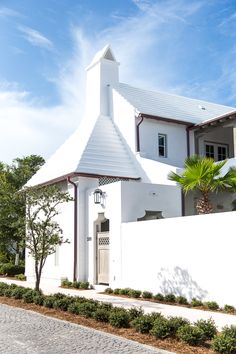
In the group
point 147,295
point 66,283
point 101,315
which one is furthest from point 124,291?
point 101,315

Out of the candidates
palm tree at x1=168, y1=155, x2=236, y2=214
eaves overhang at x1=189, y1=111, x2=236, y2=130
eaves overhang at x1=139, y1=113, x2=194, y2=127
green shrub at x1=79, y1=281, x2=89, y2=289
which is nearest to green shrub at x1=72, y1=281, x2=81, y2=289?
green shrub at x1=79, y1=281, x2=89, y2=289

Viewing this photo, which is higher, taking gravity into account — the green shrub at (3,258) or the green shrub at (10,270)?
the green shrub at (3,258)

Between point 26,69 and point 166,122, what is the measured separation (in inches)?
397

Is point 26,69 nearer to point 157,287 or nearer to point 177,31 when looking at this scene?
point 177,31

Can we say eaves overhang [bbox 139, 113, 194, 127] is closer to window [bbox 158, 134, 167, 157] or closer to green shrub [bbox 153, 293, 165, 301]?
window [bbox 158, 134, 167, 157]

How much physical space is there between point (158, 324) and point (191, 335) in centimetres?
84

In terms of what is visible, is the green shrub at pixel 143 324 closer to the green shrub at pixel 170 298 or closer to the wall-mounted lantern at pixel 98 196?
the green shrub at pixel 170 298

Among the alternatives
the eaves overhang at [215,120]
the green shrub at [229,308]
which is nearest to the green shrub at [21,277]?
the eaves overhang at [215,120]

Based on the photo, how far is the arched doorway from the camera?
18.6 metres

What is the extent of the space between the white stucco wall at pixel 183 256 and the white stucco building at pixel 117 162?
85 centimetres

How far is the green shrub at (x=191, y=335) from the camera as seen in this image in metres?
8.33

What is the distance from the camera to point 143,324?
30.8 ft

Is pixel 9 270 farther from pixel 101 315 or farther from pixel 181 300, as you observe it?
pixel 101 315

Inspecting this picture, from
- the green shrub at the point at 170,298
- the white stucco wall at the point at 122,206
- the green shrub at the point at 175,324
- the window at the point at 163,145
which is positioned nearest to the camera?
the green shrub at the point at 175,324
